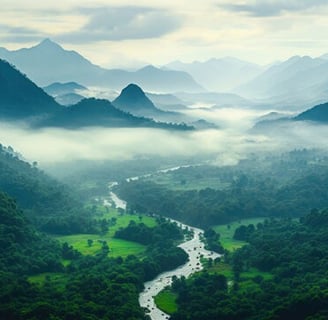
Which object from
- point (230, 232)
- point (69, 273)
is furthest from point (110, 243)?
point (230, 232)

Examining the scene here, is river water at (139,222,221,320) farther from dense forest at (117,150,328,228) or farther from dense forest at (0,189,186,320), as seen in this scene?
dense forest at (117,150,328,228)

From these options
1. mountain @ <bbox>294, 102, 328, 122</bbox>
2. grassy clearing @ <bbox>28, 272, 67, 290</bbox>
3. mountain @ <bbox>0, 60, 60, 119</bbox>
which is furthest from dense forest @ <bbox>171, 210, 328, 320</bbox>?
mountain @ <bbox>294, 102, 328, 122</bbox>

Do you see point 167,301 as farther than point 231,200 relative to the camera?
No

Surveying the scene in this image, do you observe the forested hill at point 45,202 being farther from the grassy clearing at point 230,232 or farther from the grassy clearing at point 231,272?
the grassy clearing at point 231,272

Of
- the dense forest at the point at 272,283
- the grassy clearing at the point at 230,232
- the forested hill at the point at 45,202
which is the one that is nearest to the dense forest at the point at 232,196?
the grassy clearing at the point at 230,232

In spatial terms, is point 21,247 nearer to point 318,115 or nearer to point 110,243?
point 110,243

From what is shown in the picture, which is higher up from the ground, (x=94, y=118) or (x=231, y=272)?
(x=94, y=118)
